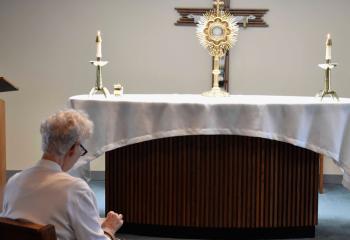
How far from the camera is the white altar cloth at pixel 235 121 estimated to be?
3.26 m

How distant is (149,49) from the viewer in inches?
215

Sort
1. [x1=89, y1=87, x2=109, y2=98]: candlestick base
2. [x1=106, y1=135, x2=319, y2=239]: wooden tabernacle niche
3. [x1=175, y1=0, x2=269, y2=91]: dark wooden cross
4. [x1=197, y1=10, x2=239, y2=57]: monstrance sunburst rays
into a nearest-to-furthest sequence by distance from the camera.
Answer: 1. [x1=106, y1=135, x2=319, y2=239]: wooden tabernacle niche
2. [x1=89, y1=87, x2=109, y2=98]: candlestick base
3. [x1=197, y1=10, x2=239, y2=57]: monstrance sunburst rays
4. [x1=175, y1=0, x2=269, y2=91]: dark wooden cross

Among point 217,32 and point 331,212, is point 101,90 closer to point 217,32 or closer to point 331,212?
point 217,32

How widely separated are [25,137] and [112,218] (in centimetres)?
388

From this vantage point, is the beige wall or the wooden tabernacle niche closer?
the wooden tabernacle niche

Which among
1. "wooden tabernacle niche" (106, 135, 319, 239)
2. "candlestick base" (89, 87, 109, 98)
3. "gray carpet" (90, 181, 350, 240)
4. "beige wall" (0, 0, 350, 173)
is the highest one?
"beige wall" (0, 0, 350, 173)

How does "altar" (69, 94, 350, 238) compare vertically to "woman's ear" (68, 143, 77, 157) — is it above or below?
below

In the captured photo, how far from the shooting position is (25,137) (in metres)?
5.60

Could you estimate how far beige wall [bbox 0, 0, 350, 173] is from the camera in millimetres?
5383

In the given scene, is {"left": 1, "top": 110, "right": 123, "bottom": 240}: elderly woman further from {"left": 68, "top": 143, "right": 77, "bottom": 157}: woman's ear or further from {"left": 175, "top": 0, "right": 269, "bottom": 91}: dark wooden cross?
{"left": 175, "top": 0, "right": 269, "bottom": 91}: dark wooden cross

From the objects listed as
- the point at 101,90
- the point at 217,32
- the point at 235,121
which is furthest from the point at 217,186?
the point at 217,32

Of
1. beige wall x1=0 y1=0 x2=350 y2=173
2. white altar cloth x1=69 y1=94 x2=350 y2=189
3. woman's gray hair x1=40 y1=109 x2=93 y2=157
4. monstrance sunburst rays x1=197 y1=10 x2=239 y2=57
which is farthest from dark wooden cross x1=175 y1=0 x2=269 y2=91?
woman's gray hair x1=40 y1=109 x2=93 y2=157

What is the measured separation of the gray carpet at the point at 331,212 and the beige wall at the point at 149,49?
529 millimetres

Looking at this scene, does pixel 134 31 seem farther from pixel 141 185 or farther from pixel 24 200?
pixel 24 200
